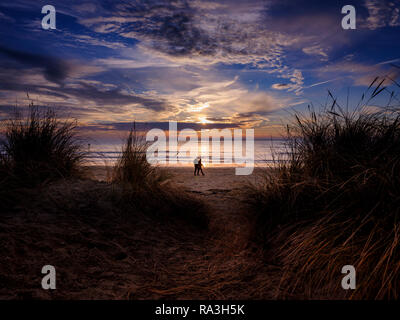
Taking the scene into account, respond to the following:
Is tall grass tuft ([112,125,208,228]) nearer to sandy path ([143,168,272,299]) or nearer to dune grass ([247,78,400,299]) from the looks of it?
sandy path ([143,168,272,299])

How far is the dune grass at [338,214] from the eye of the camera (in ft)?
5.15

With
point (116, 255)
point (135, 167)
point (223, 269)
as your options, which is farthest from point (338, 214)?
point (135, 167)

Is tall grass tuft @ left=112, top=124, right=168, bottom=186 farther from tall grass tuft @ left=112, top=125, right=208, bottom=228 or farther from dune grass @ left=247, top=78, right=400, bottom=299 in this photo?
dune grass @ left=247, top=78, right=400, bottom=299

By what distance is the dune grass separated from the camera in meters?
1.57

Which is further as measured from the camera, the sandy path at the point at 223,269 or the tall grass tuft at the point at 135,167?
the tall grass tuft at the point at 135,167

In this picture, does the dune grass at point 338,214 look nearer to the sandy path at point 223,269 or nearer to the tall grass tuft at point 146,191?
the sandy path at point 223,269

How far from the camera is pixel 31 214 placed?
105 inches

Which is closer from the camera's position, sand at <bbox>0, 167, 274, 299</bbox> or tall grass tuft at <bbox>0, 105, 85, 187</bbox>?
sand at <bbox>0, 167, 274, 299</bbox>

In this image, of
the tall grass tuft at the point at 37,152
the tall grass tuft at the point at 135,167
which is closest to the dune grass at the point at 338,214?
the tall grass tuft at the point at 135,167

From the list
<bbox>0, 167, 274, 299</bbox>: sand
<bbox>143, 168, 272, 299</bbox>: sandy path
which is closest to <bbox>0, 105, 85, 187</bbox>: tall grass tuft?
<bbox>0, 167, 274, 299</bbox>: sand

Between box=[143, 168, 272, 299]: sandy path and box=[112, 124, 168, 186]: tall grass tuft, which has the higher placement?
box=[112, 124, 168, 186]: tall grass tuft

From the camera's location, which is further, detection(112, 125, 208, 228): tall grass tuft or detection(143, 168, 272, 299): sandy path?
detection(112, 125, 208, 228): tall grass tuft
